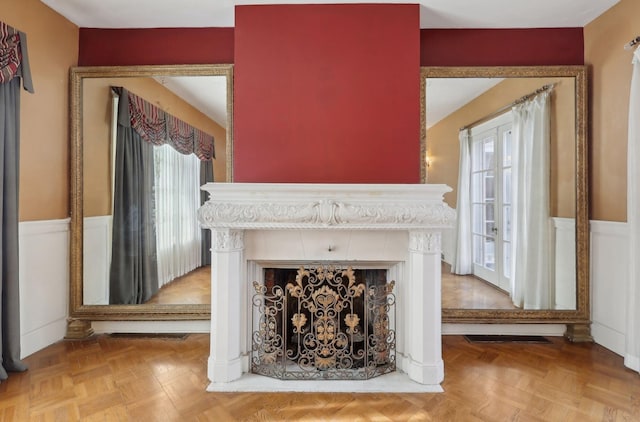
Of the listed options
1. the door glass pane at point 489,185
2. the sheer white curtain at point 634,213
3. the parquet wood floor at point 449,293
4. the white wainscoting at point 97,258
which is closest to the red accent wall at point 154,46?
the white wainscoting at point 97,258

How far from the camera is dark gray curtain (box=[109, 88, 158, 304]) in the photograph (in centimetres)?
304

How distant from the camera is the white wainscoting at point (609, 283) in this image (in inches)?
106

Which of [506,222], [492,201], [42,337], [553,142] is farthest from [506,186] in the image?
[42,337]

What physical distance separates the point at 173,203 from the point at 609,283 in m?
3.52

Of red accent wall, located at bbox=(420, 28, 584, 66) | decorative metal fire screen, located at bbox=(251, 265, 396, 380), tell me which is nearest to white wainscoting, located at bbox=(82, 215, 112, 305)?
decorative metal fire screen, located at bbox=(251, 265, 396, 380)

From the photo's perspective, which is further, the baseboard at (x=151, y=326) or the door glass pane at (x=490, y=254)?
the baseboard at (x=151, y=326)

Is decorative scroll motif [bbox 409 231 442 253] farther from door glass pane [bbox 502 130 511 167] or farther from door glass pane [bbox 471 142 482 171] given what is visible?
door glass pane [bbox 502 130 511 167]

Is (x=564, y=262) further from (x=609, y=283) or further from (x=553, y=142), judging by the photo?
(x=553, y=142)

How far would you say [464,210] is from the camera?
→ 3.01 meters

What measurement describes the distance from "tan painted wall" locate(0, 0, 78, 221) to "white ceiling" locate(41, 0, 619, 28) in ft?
0.63

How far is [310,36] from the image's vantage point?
2.63 m

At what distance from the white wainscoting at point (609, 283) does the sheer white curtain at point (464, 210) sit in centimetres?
98

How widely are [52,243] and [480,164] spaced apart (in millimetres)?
3478

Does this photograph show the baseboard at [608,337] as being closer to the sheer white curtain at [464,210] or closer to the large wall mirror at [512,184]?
the large wall mirror at [512,184]
